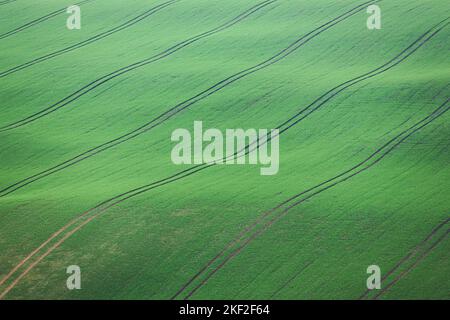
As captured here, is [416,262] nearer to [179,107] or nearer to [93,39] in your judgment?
[179,107]

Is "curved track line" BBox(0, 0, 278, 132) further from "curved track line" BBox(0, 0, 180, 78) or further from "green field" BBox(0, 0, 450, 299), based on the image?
"curved track line" BBox(0, 0, 180, 78)

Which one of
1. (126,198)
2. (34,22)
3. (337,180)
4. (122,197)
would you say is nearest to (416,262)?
(337,180)
